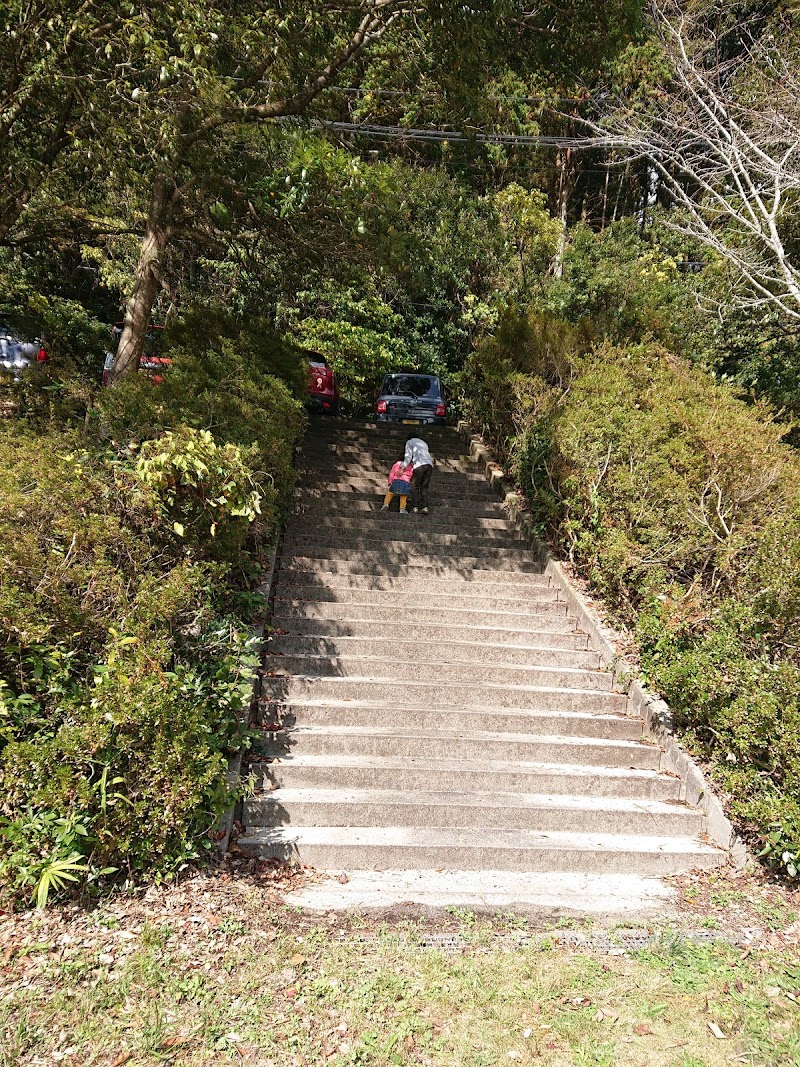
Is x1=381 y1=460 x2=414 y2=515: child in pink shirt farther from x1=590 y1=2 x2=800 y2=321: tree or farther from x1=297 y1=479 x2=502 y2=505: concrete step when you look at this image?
x1=590 y1=2 x2=800 y2=321: tree

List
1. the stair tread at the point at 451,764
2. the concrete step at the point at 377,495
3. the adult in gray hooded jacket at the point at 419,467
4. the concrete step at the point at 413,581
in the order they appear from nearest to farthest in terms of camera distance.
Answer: the stair tread at the point at 451,764 → the concrete step at the point at 413,581 → the adult in gray hooded jacket at the point at 419,467 → the concrete step at the point at 377,495

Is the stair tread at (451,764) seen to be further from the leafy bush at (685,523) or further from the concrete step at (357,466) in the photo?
the concrete step at (357,466)

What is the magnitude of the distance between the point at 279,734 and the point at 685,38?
16.4 m

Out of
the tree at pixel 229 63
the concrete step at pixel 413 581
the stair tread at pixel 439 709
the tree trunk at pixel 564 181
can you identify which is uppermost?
the tree trunk at pixel 564 181

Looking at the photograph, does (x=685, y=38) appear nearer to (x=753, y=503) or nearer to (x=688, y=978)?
(x=753, y=503)

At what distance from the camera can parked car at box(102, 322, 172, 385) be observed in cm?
876

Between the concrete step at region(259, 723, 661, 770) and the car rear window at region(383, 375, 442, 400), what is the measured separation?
31.3ft

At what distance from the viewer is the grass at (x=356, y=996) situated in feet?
9.70

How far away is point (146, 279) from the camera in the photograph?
8.51 m

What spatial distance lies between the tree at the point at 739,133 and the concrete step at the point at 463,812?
31.0 feet

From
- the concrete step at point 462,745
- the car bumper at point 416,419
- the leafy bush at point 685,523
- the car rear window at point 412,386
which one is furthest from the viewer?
the car rear window at point 412,386

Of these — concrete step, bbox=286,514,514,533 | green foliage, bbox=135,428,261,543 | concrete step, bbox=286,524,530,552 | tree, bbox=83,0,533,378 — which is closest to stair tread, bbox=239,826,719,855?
green foliage, bbox=135,428,261,543

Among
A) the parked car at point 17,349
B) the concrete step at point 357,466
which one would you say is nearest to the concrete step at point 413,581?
the concrete step at point 357,466

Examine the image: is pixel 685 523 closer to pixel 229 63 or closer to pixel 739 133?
pixel 229 63
